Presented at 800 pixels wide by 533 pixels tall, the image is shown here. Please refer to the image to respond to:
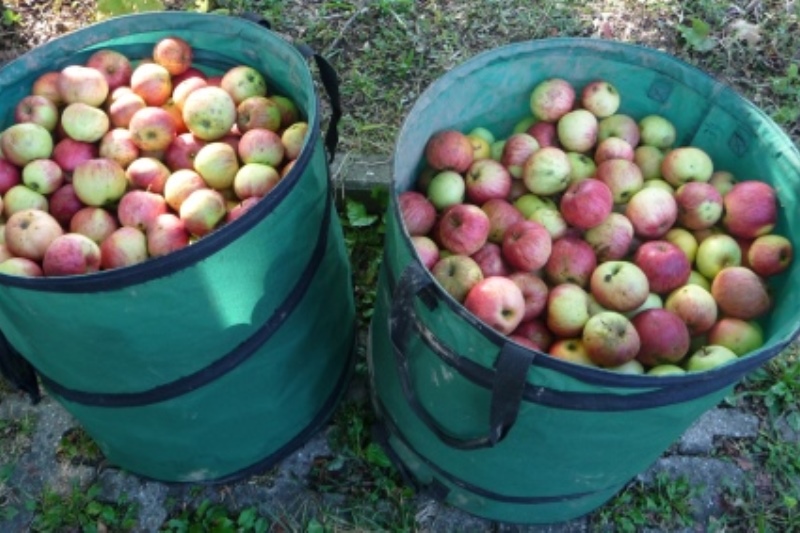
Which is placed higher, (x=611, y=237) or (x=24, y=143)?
(x=611, y=237)

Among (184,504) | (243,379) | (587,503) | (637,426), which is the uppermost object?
(637,426)

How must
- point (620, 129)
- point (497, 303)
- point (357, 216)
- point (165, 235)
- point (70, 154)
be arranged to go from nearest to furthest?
point (497, 303) → point (165, 235) → point (70, 154) → point (620, 129) → point (357, 216)

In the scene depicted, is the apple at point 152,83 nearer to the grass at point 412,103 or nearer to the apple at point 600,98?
the grass at point 412,103

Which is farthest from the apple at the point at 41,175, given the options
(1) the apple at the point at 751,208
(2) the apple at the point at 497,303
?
(1) the apple at the point at 751,208

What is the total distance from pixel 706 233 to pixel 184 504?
5.90ft

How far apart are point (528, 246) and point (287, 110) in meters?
0.79

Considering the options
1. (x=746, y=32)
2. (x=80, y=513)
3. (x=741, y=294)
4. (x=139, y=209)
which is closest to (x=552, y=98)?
(x=741, y=294)

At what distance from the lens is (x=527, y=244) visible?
1.99 meters

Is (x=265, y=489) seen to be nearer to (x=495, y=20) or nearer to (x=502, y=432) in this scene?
(x=502, y=432)

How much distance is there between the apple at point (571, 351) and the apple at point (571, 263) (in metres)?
0.18

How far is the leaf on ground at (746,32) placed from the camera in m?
3.57

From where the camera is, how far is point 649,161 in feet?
7.61

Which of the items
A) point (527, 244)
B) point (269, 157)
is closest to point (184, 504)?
point (269, 157)

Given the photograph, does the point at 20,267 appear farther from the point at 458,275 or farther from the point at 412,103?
the point at 412,103
